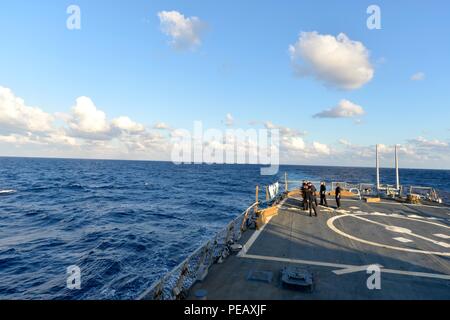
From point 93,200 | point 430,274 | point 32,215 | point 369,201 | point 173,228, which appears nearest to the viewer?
point 430,274

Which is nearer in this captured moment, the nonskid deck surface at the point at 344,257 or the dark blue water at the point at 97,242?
the nonskid deck surface at the point at 344,257

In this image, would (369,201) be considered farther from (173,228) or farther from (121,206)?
(121,206)

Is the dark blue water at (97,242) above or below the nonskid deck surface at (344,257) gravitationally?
below

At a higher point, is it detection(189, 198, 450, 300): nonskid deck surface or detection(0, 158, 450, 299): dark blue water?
detection(189, 198, 450, 300): nonskid deck surface

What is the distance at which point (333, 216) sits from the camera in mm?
20062

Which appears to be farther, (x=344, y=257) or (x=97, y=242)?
(x=97, y=242)

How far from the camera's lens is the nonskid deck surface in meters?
8.81

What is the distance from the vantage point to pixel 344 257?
471 inches

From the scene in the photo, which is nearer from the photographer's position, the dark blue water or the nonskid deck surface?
the nonskid deck surface

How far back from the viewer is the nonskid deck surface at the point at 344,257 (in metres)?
8.81

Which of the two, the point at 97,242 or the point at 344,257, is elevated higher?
the point at 344,257
